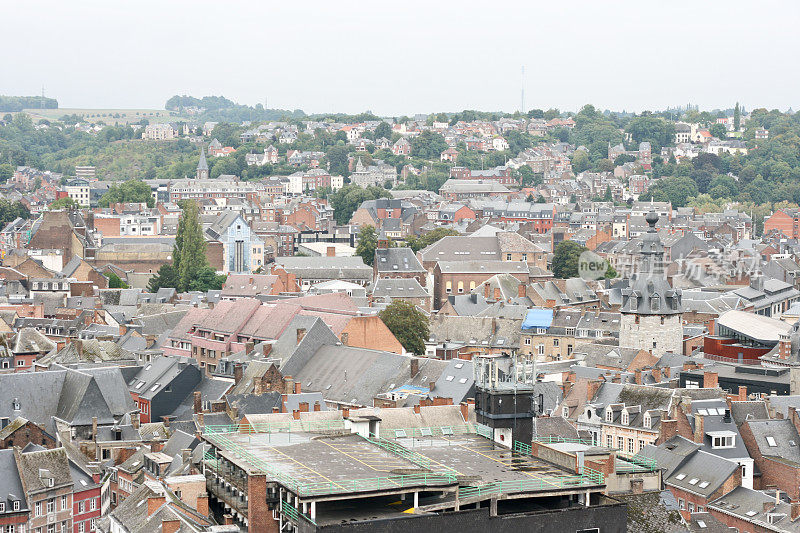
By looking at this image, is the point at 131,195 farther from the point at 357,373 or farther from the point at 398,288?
the point at 357,373

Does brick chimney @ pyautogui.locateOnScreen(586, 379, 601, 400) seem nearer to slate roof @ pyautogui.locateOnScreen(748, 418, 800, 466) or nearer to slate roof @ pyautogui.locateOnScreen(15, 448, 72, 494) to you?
slate roof @ pyautogui.locateOnScreen(748, 418, 800, 466)

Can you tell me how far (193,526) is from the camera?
29.5 m

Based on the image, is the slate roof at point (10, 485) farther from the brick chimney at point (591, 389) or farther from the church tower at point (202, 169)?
the church tower at point (202, 169)

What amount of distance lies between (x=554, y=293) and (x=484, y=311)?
10.2 meters

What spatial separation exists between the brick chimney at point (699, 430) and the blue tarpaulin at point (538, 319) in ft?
95.7

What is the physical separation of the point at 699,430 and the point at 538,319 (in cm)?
3029

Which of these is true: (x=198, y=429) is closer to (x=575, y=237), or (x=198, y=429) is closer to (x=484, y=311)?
(x=484, y=311)

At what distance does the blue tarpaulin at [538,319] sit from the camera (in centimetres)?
7562

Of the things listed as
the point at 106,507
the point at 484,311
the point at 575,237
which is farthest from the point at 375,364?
the point at 575,237

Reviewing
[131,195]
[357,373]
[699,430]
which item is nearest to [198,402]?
[357,373]

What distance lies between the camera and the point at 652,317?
63.9m

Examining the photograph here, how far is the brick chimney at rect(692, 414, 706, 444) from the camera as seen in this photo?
46.1 metres

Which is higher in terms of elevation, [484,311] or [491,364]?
[491,364]

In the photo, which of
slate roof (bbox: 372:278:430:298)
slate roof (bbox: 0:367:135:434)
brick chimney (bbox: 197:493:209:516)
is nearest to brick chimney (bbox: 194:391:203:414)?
slate roof (bbox: 0:367:135:434)
